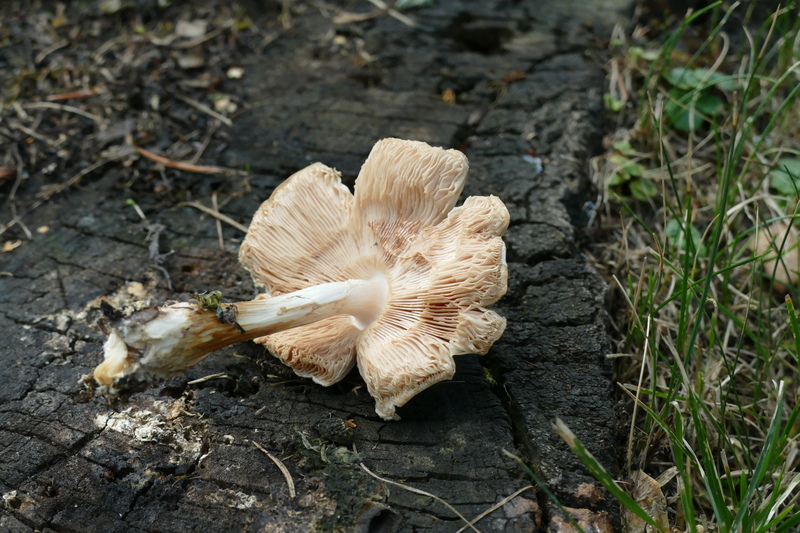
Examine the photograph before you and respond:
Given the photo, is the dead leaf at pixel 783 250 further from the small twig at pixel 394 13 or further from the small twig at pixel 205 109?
the small twig at pixel 205 109

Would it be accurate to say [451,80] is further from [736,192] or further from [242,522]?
[242,522]

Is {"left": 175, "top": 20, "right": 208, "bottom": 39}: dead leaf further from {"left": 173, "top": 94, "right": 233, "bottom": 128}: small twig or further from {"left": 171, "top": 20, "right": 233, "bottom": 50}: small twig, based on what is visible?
{"left": 173, "top": 94, "right": 233, "bottom": 128}: small twig

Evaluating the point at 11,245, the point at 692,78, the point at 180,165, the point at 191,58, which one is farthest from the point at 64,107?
the point at 692,78

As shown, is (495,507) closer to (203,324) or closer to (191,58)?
(203,324)

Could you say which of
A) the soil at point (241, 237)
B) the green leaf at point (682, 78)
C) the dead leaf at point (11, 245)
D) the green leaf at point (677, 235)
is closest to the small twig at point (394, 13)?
the soil at point (241, 237)

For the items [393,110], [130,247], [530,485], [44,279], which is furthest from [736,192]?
[44,279]

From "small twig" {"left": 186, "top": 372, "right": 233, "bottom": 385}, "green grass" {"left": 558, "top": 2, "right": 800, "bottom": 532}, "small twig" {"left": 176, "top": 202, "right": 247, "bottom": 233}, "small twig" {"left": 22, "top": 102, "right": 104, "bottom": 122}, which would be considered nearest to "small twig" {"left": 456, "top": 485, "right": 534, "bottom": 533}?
"green grass" {"left": 558, "top": 2, "right": 800, "bottom": 532}
